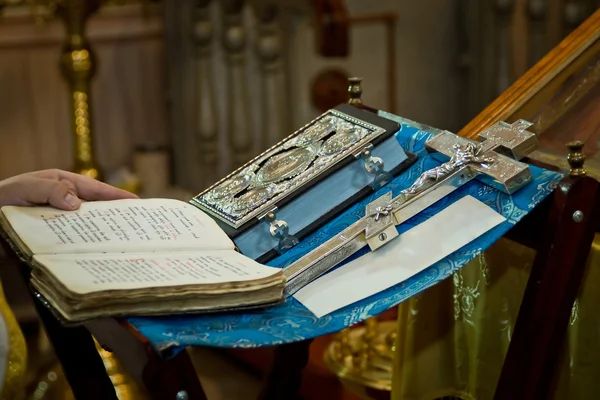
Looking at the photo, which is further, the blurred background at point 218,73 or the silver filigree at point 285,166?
the blurred background at point 218,73

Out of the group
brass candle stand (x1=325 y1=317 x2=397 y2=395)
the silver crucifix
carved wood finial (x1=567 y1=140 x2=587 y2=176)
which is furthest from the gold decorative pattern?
carved wood finial (x1=567 y1=140 x2=587 y2=176)

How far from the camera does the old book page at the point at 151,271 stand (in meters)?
0.90

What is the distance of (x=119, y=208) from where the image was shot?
1.15 m

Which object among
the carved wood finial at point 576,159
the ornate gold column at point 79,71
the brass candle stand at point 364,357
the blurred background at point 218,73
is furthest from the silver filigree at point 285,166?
the blurred background at point 218,73

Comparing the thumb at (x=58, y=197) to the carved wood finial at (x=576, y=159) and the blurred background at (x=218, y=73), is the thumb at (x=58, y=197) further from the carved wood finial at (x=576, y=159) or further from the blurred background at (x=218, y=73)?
the blurred background at (x=218, y=73)

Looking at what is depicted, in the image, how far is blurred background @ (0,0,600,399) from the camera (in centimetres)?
296

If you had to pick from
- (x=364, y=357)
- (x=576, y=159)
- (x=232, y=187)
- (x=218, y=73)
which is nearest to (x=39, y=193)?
(x=232, y=187)

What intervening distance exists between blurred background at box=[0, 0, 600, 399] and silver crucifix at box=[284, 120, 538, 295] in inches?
65.4

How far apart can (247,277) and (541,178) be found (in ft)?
1.16

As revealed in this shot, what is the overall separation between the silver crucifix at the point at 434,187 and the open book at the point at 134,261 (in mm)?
82

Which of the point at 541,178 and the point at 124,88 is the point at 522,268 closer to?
the point at 541,178

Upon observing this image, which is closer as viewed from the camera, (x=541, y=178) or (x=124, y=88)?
(x=541, y=178)

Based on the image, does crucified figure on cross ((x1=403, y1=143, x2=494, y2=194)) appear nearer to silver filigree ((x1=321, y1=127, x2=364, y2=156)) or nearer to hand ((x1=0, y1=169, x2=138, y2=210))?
silver filigree ((x1=321, y1=127, x2=364, y2=156))

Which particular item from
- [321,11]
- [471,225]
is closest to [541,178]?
[471,225]
